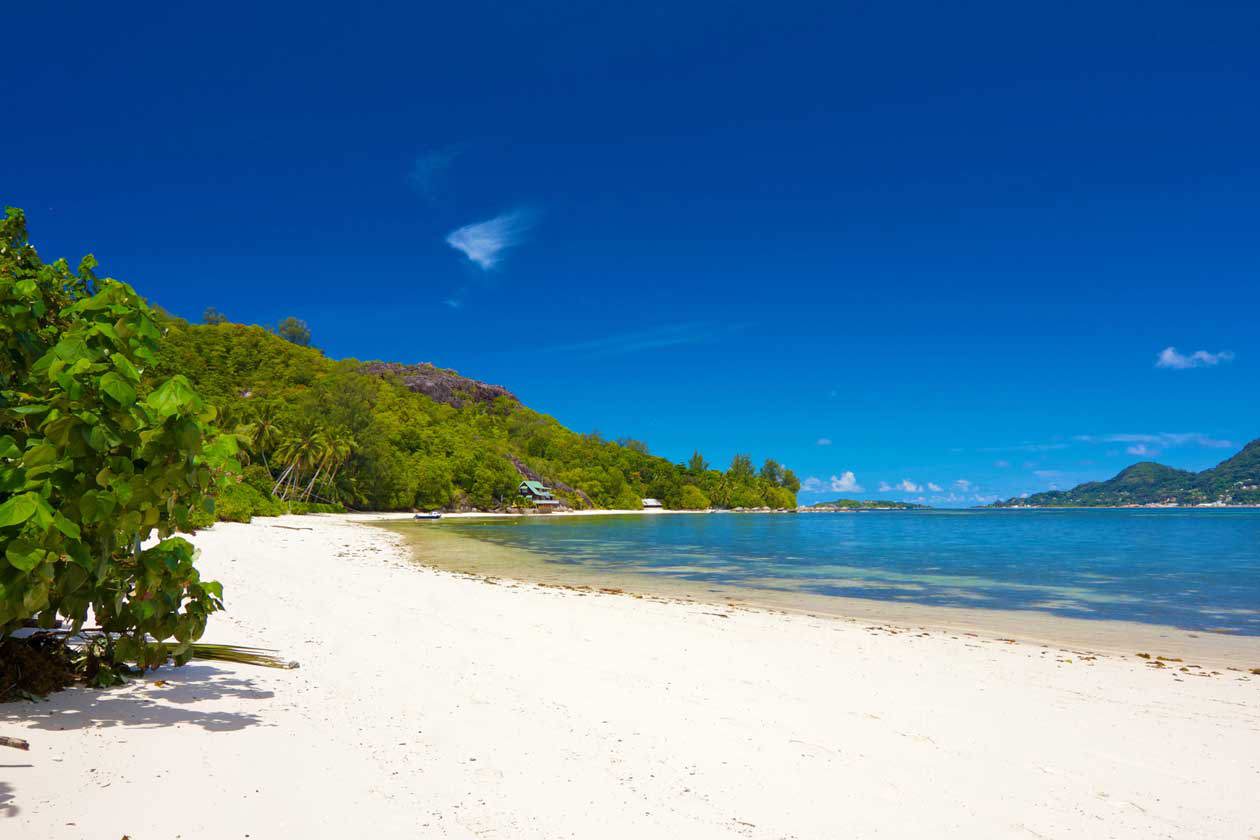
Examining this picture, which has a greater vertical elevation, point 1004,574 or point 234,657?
point 234,657

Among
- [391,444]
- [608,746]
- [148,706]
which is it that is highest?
[391,444]

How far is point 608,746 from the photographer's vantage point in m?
4.75

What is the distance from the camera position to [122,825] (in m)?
3.05

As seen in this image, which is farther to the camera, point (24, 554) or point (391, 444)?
point (391, 444)

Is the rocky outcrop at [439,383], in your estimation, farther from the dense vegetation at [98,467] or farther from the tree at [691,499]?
the dense vegetation at [98,467]

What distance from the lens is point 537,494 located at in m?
118

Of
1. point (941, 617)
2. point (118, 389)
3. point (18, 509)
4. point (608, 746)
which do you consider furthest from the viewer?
point (941, 617)

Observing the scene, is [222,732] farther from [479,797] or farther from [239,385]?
[239,385]

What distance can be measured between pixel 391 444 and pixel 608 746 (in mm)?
97214

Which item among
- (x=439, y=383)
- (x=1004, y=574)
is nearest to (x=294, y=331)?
(x=439, y=383)

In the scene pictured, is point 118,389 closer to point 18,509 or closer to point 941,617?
point 18,509

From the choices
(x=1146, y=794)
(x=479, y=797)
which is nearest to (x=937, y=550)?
(x=1146, y=794)

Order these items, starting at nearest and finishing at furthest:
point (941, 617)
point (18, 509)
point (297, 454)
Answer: point (18, 509) → point (941, 617) → point (297, 454)

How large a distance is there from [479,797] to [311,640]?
4693mm
